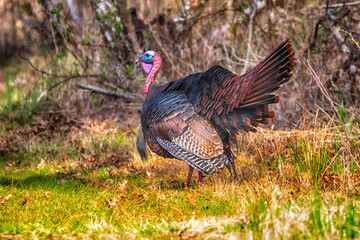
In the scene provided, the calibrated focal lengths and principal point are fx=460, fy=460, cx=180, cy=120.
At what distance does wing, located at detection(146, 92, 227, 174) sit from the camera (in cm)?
478

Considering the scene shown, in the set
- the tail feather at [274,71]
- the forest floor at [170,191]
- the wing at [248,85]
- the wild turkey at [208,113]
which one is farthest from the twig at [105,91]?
the tail feather at [274,71]

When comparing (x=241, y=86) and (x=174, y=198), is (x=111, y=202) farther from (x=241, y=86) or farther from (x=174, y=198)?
(x=241, y=86)

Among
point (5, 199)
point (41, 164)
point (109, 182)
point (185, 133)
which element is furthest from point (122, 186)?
point (41, 164)

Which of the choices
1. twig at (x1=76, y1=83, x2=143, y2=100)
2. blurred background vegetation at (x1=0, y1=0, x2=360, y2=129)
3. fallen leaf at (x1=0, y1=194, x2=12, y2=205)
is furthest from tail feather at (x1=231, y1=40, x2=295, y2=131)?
twig at (x1=76, y1=83, x2=143, y2=100)

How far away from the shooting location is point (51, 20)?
373 inches

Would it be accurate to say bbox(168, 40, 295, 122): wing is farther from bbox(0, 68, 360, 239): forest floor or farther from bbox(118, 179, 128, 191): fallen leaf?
bbox(118, 179, 128, 191): fallen leaf

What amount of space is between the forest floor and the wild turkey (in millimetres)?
429

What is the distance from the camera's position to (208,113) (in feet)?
16.0

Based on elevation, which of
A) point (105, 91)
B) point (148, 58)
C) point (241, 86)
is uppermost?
point (148, 58)

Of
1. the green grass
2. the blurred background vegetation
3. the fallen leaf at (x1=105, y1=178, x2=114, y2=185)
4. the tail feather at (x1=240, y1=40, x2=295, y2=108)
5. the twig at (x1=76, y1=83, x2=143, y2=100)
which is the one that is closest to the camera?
the green grass

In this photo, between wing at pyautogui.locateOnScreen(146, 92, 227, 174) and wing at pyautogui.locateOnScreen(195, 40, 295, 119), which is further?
wing at pyautogui.locateOnScreen(146, 92, 227, 174)

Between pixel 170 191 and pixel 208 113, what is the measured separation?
37.8 inches

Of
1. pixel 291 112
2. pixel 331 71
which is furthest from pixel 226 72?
pixel 331 71

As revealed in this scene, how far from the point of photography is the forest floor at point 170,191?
3.41 metres
